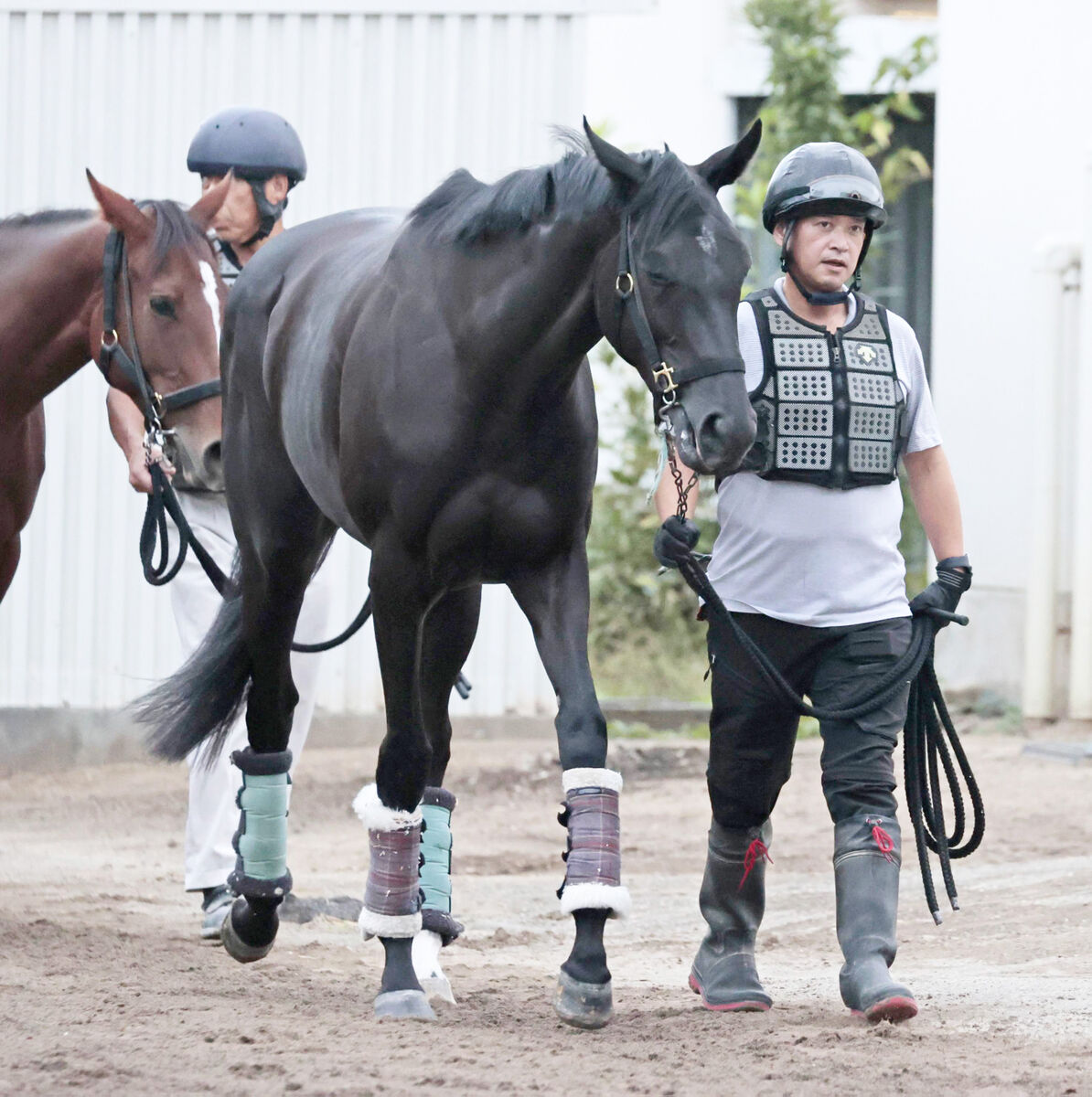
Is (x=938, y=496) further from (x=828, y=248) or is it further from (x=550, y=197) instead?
(x=550, y=197)

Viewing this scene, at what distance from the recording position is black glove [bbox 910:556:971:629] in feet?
12.9

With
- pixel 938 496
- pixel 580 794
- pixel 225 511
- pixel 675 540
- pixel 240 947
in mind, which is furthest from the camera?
pixel 225 511

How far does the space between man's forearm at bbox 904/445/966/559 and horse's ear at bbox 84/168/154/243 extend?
7.32ft

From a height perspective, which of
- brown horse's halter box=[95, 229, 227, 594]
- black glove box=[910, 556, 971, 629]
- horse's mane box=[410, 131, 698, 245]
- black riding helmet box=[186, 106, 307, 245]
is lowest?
black glove box=[910, 556, 971, 629]

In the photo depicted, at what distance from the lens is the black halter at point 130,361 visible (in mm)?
4910

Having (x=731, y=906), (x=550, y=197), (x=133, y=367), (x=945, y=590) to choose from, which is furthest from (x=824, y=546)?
(x=133, y=367)

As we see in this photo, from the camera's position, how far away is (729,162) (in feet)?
11.7

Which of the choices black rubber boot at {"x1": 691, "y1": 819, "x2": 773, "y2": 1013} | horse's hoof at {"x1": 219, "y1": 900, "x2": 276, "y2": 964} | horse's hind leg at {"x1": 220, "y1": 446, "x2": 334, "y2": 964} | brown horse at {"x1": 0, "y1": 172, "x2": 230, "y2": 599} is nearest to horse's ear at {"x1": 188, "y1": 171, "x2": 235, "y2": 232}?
brown horse at {"x1": 0, "y1": 172, "x2": 230, "y2": 599}

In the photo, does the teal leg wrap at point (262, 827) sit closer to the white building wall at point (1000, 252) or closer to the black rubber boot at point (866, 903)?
the black rubber boot at point (866, 903)

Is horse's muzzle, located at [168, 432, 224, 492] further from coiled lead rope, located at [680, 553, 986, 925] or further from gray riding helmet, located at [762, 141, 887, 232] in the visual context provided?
gray riding helmet, located at [762, 141, 887, 232]

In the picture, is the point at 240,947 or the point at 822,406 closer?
the point at 822,406

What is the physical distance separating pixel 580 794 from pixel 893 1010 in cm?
76

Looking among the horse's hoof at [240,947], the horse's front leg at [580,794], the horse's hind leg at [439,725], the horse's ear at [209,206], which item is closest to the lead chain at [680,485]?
the horse's front leg at [580,794]

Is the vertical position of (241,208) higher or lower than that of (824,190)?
higher
